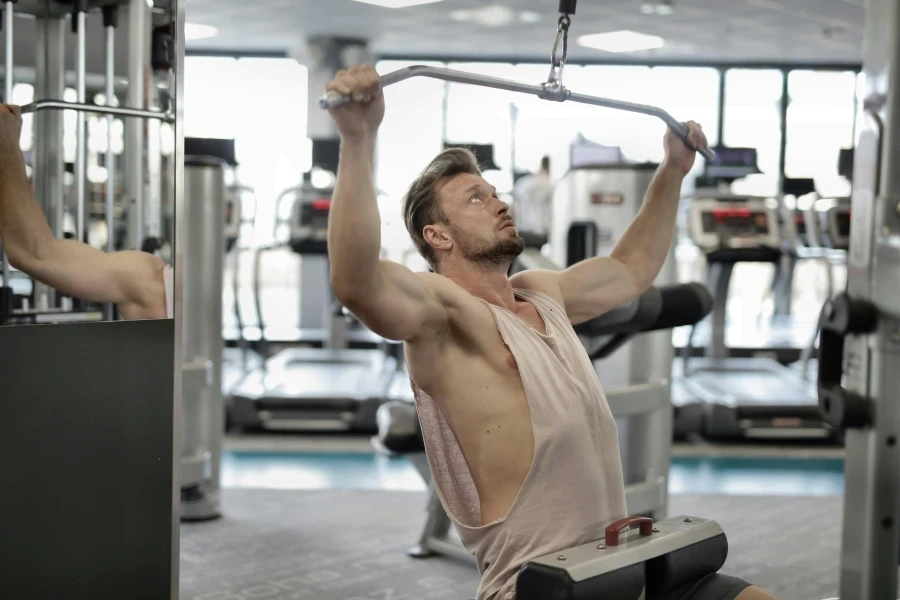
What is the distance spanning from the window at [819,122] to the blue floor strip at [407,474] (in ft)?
21.9

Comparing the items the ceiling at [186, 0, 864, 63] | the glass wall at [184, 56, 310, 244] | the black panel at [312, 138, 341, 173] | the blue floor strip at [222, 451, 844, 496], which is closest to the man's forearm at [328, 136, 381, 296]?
the blue floor strip at [222, 451, 844, 496]

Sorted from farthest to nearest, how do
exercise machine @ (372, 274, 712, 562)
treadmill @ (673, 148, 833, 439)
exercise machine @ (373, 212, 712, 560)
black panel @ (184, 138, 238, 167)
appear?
black panel @ (184, 138, 238, 167) → treadmill @ (673, 148, 833, 439) → exercise machine @ (373, 212, 712, 560) → exercise machine @ (372, 274, 712, 562)

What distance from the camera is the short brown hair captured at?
195 centimetres

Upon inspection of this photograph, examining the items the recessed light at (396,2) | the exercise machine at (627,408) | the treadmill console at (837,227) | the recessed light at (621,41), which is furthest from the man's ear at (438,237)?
the recessed light at (621,41)

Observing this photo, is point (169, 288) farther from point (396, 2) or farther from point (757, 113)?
point (757, 113)

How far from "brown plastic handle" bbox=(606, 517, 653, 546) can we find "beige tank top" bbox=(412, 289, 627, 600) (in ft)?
0.36

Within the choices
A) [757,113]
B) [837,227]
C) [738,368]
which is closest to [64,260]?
[837,227]

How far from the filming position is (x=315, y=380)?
646 cm

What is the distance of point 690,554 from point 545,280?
71 centimetres

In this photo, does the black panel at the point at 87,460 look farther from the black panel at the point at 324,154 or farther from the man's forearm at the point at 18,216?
the black panel at the point at 324,154

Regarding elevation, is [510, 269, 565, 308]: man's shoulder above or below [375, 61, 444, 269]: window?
below

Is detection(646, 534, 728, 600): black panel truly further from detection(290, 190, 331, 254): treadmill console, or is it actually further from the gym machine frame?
detection(290, 190, 331, 254): treadmill console

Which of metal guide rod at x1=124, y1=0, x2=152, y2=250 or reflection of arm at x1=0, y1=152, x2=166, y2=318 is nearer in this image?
reflection of arm at x1=0, y1=152, x2=166, y2=318

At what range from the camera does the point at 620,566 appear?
1528 millimetres
